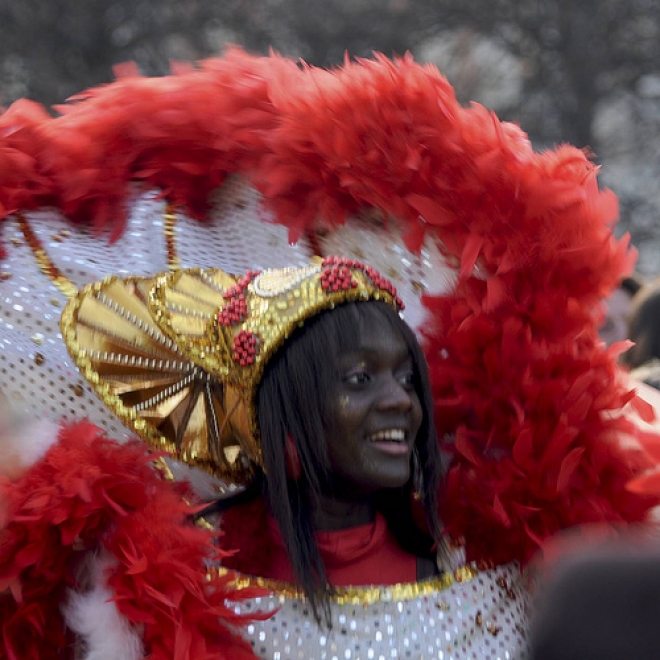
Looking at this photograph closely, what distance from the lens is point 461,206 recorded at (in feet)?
7.05

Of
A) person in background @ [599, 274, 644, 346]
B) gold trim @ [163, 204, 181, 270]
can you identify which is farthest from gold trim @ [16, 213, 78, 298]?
person in background @ [599, 274, 644, 346]

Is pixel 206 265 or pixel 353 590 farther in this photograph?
pixel 206 265

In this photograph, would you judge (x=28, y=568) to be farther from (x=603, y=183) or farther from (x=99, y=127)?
(x=603, y=183)

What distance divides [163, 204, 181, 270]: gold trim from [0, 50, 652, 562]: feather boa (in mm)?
104

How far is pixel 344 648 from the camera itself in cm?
198

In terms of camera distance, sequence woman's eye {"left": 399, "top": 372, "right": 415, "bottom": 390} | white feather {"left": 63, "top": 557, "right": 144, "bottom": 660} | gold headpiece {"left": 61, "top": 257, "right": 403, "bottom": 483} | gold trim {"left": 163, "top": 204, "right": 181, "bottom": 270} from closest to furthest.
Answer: white feather {"left": 63, "top": 557, "right": 144, "bottom": 660}
woman's eye {"left": 399, "top": 372, "right": 415, "bottom": 390}
gold headpiece {"left": 61, "top": 257, "right": 403, "bottom": 483}
gold trim {"left": 163, "top": 204, "right": 181, "bottom": 270}

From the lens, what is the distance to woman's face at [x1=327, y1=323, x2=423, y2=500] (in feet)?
6.54

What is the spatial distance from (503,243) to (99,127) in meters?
0.90

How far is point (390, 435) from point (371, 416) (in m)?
0.05

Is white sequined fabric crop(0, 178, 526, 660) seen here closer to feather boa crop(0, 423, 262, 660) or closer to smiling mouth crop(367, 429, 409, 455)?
feather boa crop(0, 423, 262, 660)

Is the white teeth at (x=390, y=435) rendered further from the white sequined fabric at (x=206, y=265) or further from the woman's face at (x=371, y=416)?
the white sequined fabric at (x=206, y=265)

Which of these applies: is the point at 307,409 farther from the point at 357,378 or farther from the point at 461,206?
the point at 461,206

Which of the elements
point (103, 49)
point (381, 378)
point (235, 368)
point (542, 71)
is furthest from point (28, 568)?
point (542, 71)

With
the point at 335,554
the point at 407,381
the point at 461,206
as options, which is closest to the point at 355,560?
the point at 335,554
